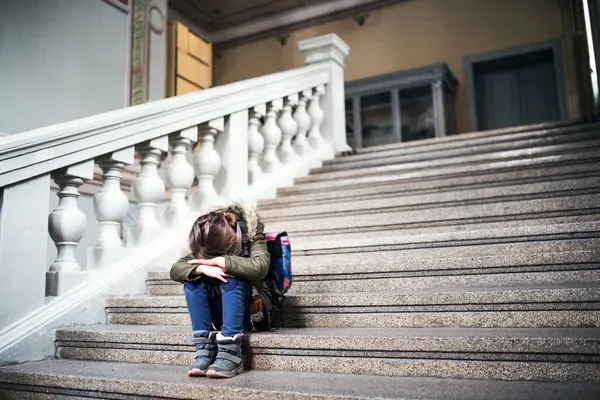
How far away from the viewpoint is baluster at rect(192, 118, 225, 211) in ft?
10.3

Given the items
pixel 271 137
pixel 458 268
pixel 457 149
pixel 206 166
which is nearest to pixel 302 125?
pixel 271 137

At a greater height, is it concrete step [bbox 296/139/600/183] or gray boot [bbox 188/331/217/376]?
concrete step [bbox 296/139/600/183]

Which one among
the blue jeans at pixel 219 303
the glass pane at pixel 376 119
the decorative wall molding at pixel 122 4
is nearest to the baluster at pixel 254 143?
the blue jeans at pixel 219 303

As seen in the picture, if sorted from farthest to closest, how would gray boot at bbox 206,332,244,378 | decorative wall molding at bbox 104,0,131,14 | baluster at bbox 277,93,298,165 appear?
decorative wall molding at bbox 104,0,131,14 < baluster at bbox 277,93,298,165 < gray boot at bbox 206,332,244,378

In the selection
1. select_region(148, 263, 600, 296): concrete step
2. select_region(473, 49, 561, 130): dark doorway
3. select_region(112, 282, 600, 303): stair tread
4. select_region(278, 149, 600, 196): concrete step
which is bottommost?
select_region(112, 282, 600, 303): stair tread

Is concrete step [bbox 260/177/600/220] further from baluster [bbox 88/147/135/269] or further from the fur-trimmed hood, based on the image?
the fur-trimmed hood

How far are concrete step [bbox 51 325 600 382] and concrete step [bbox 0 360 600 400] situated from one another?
40 mm

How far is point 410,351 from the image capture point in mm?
1662

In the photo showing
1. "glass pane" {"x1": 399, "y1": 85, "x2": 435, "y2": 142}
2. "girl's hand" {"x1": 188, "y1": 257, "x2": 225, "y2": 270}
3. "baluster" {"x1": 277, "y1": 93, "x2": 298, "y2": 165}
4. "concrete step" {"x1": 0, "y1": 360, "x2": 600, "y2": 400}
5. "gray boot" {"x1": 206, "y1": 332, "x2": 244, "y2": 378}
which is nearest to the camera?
"concrete step" {"x1": 0, "y1": 360, "x2": 600, "y2": 400}

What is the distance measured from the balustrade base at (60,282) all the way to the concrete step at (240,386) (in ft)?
1.15

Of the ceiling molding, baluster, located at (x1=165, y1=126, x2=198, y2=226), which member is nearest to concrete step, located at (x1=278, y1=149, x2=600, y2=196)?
baluster, located at (x1=165, y1=126, x2=198, y2=226)

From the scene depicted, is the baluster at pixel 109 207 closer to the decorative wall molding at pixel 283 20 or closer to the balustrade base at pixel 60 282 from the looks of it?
the balustrade base at pixel 60 282

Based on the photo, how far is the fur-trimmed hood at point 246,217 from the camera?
1961 mm

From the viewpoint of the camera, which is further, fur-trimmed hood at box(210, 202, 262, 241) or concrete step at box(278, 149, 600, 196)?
concrete step at box(278, 149, 600, 196)
